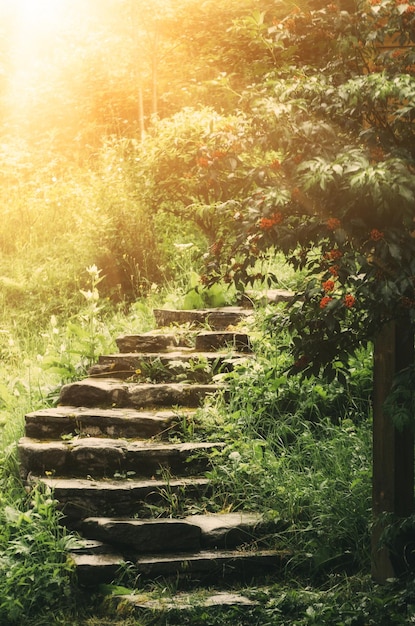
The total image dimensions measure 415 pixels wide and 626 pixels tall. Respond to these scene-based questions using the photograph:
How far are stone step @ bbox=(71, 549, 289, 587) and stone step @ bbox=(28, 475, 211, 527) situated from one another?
0.43 meters

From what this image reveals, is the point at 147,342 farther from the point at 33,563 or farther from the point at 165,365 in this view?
the point at 33,563

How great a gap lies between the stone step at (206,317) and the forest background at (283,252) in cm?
25

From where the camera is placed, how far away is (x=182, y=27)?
1630 centimetres

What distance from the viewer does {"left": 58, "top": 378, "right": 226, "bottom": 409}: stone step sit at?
273 inches

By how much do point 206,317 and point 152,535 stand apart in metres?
3.09

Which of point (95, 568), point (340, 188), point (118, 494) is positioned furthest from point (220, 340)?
point (340, 188)

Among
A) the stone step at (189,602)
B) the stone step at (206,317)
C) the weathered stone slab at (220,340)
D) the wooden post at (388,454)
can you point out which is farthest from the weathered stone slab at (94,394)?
the wooden post at (388,454)

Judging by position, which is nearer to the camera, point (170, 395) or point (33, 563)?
point (33, 563)

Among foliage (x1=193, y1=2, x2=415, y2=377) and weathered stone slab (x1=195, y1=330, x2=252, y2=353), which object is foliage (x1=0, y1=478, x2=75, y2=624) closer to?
foliage (x1=193, y1=2, x2=415, y2=377)

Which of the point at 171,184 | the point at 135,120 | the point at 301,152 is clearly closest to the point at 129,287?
the point at 171,184

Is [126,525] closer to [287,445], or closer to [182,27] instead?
[287,445]

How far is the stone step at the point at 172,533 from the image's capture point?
18.0 feet

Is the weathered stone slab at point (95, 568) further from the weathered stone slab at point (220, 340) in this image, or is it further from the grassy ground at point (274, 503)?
the weathered stone slab at point (220, 340)

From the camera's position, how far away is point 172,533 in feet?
18.0
